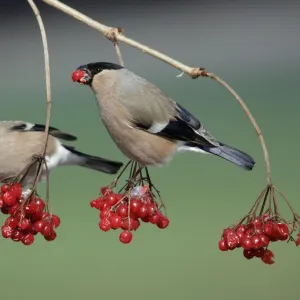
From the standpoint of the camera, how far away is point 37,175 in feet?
7.14

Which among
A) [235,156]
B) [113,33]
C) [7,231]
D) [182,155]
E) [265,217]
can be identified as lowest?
[7,231]

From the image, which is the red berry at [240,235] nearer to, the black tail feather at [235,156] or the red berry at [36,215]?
the black tail feather at [235,156]

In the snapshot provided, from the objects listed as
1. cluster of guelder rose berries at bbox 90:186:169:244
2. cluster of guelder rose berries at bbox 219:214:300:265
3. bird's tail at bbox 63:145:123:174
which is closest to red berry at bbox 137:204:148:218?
cluster of guelder rose berries at bbox 90:186:169:244

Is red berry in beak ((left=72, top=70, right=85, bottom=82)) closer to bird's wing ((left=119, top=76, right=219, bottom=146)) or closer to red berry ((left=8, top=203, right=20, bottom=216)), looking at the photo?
bird's wing ((left=119, top=76, right=219, bottom=146))

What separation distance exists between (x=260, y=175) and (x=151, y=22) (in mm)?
3938

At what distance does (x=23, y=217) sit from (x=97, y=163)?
2.83 feet

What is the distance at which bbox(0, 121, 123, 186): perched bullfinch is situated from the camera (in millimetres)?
3064

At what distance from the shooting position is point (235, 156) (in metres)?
2.43

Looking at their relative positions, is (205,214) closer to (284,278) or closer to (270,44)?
(284,278)

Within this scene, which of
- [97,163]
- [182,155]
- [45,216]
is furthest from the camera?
[182,155]

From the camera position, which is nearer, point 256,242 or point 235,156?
point 256,242

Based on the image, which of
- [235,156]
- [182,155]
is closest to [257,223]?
[235,156]

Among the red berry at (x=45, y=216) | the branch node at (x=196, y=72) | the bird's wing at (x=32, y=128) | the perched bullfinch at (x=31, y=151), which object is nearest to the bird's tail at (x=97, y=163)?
the perched bullfinch at (x=31, y=151)

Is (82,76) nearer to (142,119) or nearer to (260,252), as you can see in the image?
(142,119)
